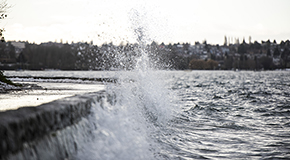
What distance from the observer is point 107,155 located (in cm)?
398

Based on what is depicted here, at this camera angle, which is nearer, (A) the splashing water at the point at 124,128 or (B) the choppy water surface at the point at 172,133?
(A) the splashing water at the point at 124,128

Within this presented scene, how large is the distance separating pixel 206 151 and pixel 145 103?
361 cm

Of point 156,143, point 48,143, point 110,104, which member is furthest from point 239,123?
point 48,143

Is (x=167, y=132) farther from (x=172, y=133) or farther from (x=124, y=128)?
(x=124, y=128)

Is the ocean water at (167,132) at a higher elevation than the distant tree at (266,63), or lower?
lower

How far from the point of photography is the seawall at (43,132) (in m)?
Result: 2.51

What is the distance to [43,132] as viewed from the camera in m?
3.00

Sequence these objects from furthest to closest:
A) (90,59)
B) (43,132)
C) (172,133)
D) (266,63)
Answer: (266,63), (90,59), (172,133), (43,132)

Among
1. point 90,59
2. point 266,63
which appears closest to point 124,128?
point 90,59

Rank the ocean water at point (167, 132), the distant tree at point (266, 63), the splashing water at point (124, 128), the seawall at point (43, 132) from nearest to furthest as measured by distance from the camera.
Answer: the seawall at point (43, 132), the splashing water at point (124, 128), the ocean water at point (167, 132), the distant tree at point (266, 63)

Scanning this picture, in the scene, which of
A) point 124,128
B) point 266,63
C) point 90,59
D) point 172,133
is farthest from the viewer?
point 266,63

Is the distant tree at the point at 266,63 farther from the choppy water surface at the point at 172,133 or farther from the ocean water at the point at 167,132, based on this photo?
the choppy water surface at the point at 172,133

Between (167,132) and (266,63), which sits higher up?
(266,63)

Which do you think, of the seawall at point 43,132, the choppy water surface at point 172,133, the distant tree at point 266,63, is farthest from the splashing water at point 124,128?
the distant tree at point 266,63
